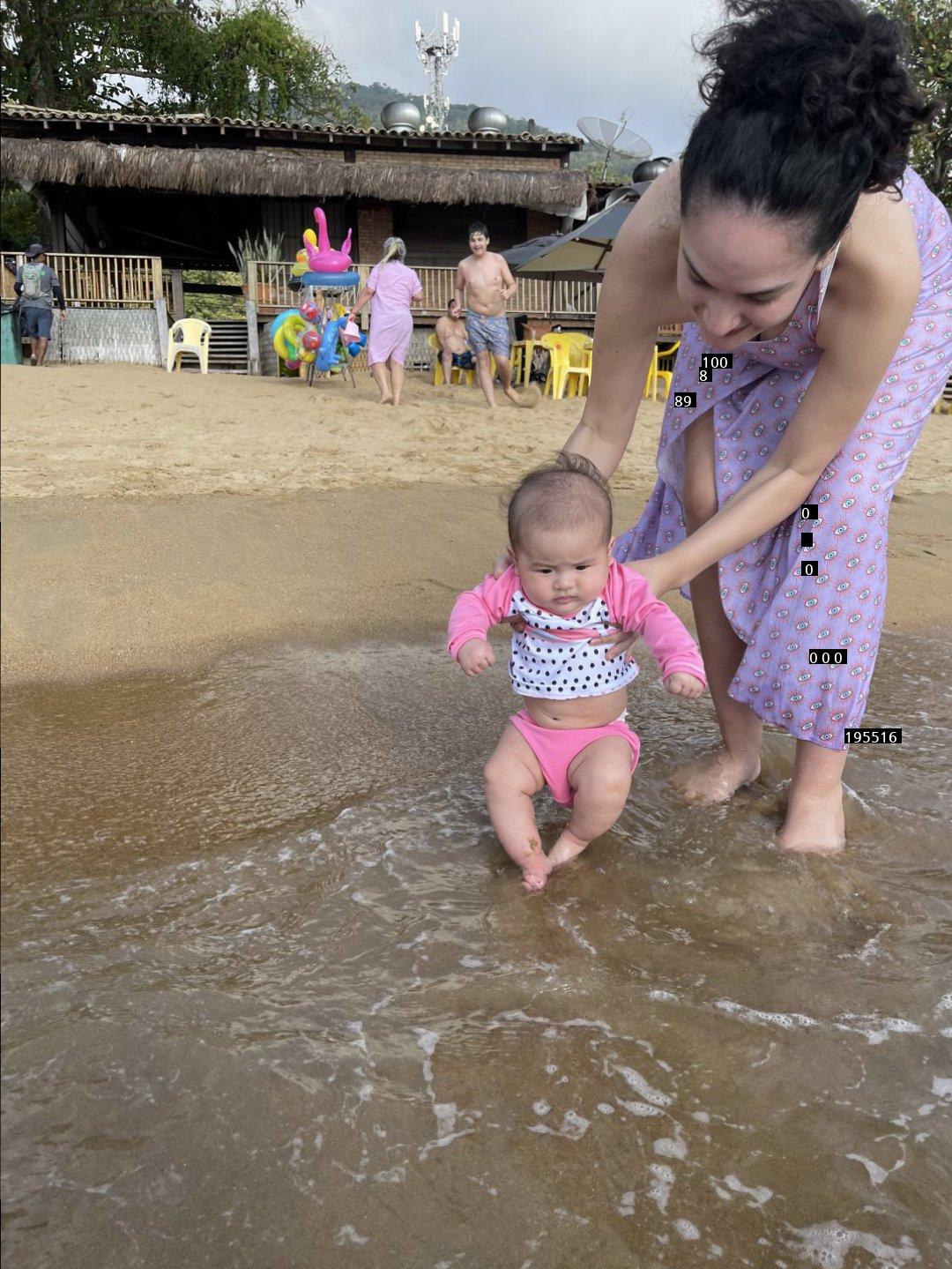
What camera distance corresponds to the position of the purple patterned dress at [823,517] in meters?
2.14

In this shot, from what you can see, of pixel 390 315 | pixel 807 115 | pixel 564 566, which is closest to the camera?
pixel 807 115

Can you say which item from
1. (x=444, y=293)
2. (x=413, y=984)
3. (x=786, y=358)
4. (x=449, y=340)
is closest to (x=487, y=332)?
(x=449, y=340)

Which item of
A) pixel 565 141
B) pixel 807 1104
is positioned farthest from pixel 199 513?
pixel 565 141

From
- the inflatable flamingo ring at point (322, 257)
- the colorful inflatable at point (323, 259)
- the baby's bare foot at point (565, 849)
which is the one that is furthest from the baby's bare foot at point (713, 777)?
the inflatable flamingo ring at point (322, 257)

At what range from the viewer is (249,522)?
4.55 m

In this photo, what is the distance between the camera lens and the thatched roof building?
15.4 meters

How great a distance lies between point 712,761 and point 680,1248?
4.57 feet

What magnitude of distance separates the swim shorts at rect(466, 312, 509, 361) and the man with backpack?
519 centimetres

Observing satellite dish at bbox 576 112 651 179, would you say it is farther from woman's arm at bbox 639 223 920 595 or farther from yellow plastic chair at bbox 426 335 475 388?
woman's arm at bbox 639 223 920 595

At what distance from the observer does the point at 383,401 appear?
9.50 meters

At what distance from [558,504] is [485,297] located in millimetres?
8572

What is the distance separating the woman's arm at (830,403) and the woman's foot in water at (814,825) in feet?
1.87

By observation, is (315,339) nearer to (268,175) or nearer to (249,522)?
(268,175)

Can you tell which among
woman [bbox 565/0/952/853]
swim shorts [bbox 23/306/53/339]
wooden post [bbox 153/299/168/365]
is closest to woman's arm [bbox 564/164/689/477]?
woman [bbox 565/0/952/853]
